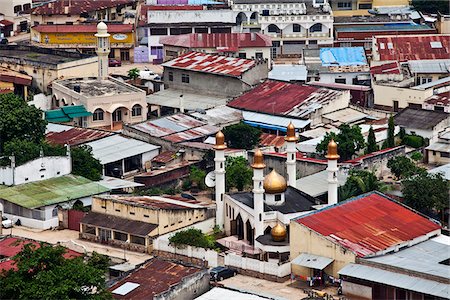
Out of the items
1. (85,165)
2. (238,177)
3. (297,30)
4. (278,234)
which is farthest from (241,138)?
(297,30)

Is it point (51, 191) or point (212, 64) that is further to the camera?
point (212, 64)

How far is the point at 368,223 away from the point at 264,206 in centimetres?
359

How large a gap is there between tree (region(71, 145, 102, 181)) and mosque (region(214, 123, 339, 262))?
6793 millimetres

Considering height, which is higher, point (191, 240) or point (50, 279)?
point (50, 279)

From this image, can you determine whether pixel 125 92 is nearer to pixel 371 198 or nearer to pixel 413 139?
pixel 413 139

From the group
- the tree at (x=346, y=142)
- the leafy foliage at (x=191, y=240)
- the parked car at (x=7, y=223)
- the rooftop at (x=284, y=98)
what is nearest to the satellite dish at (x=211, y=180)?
the leafy foliage at (x=191, y=240)

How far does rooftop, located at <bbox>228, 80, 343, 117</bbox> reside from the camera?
224 ft

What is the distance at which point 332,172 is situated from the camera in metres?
54.5

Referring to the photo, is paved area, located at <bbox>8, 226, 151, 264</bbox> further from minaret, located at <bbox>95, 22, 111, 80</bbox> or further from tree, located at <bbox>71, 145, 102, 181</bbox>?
minaret, located at <bbox>95, 22, 111, 80</bbox>

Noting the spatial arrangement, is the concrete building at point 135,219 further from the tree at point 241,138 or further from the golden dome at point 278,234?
the tree at point 241,138

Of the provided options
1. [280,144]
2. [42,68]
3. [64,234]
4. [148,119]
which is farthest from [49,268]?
[42,68]

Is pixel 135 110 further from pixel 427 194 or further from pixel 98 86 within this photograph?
pixel 427 194

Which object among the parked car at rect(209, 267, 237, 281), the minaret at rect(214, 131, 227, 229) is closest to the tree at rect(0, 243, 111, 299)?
the parked car at rect(209, 267, 237, 281)

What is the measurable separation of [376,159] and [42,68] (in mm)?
19883
